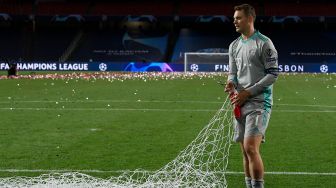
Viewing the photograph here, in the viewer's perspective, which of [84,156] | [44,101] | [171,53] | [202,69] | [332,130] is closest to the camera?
[84,156]

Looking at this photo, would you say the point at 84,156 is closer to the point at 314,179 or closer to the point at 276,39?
the point at 314,179

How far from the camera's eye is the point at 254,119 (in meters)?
6.44

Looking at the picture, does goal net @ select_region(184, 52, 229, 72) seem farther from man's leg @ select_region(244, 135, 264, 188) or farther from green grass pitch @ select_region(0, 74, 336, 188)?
man's leg @ select_region(244, 135, 264, 188)

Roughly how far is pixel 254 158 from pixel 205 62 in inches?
1529

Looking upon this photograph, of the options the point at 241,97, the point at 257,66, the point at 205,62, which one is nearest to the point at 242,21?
the point at 257,66

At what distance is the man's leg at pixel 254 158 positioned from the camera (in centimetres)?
639

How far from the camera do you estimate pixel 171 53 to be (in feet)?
181

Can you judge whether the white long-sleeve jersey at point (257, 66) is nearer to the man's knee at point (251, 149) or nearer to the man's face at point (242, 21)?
the man's face at point (242, 21)

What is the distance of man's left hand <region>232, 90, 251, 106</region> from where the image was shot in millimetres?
6430

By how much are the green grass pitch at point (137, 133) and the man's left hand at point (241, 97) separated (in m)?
1.46

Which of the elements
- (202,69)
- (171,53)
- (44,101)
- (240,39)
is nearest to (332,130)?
(240,39)

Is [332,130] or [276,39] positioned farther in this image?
[276,39]

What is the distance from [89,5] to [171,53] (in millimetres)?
8929

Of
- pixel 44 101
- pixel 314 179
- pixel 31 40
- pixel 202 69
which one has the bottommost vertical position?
pixel 314 179
